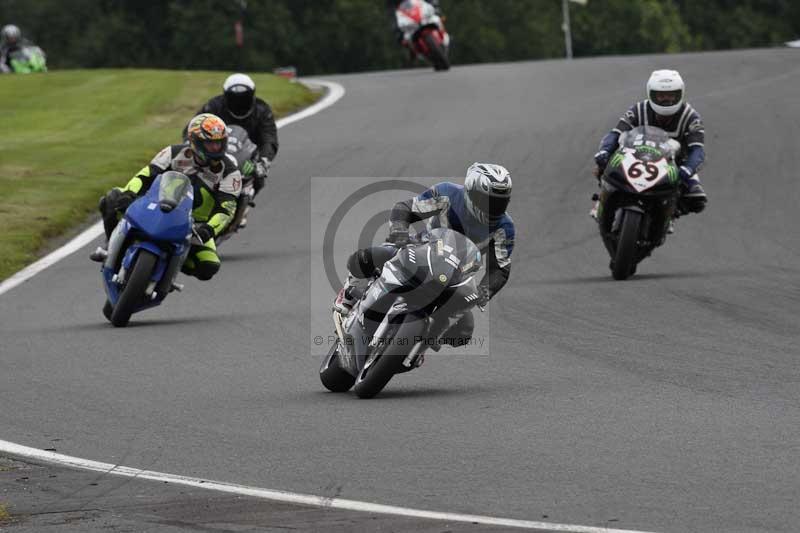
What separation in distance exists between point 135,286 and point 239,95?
16.4 feet

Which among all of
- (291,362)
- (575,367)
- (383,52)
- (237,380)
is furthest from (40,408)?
(383,52)

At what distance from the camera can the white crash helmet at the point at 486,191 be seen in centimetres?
957

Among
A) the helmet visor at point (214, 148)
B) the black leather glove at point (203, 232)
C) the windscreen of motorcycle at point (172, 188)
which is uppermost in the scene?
the helmet visor at point (214, 148)

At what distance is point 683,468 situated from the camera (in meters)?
7.45

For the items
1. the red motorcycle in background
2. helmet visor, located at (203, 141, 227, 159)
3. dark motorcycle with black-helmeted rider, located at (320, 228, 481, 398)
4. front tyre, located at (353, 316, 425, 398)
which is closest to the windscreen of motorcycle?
helmet visor, located at (203, 141, 227, 159)

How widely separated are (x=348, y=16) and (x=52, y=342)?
59991 mm

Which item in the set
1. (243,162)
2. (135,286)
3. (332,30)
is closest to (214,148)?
(135,286)

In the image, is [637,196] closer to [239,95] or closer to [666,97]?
[666,97]

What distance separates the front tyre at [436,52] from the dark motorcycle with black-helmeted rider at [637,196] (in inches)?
754

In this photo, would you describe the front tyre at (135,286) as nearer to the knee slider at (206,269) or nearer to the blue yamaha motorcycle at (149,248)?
the blue yamaha motorcycle at (149,248)

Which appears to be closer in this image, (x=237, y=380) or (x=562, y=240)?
(x=237, y=380)

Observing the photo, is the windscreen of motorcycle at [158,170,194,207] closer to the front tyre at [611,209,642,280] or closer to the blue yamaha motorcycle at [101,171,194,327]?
the blue yamaha motorcycle at [101,171,194,327]

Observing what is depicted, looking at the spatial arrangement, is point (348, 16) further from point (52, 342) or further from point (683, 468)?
point (683, 468)

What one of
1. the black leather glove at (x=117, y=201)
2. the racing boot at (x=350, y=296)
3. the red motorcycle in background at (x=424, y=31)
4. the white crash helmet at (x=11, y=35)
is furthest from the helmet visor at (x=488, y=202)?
the white crash helmet at (x=11, y=35)
